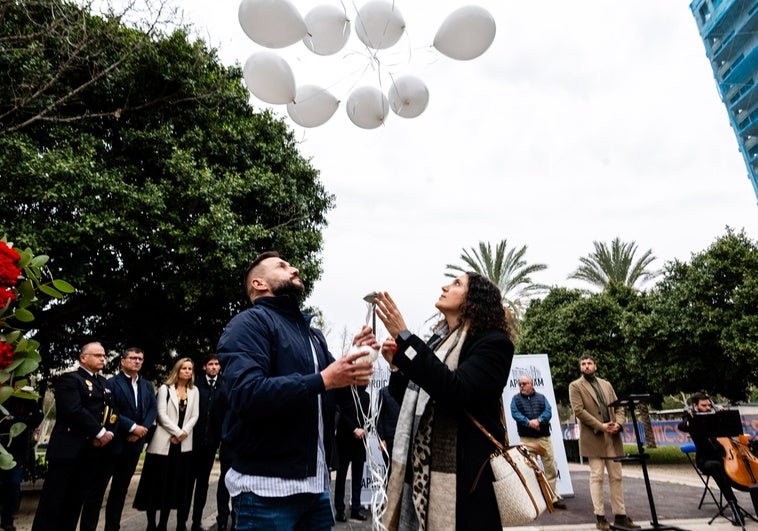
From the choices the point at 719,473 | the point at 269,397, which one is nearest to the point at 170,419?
the point at 269,397

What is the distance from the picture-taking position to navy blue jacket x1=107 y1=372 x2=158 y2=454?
4.89 metres

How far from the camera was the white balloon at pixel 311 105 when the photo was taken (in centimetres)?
446

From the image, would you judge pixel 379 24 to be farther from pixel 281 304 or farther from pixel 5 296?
pixel 5 296

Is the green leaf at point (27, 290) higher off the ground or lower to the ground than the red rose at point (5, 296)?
higher

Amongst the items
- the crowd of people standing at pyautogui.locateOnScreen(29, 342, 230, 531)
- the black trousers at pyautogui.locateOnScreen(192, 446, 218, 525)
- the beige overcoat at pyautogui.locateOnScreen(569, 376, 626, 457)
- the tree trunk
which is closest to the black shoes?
the beige overcoat at pyautogui.locateOnScreen(569, 376, 626, 457)

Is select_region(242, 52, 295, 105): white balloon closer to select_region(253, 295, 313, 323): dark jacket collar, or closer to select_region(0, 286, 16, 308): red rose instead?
select_region(253, 295, 313, 323): dark jacket collar

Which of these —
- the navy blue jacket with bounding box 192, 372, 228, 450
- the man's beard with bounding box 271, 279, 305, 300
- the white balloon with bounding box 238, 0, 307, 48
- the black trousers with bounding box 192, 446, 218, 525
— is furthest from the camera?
the black trousers with bounding box 192, 446, 218, 525

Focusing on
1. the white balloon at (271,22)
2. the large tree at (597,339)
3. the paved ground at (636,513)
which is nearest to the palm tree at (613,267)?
the large tree at (597,339)

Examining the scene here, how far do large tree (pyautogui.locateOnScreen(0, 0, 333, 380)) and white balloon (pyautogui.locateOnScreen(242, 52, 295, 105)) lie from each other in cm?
334

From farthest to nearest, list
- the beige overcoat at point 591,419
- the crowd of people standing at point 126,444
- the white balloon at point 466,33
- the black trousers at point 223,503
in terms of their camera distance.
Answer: the beige overcoat at point 591,419 < the black trousers at point 223,503 < the crowd of people standing at point 126,444 < the white balloon at point 466,33

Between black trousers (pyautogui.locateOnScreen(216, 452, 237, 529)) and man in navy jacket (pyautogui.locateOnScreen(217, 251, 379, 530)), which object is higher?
man in navy jacket (pyautogui.locateOnScreen(217, 251, 379, 530))

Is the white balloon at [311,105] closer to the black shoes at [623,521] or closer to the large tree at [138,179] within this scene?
the large tree at [138,179]

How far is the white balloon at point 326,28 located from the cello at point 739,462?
22.0 feet

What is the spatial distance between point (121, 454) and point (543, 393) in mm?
6940
